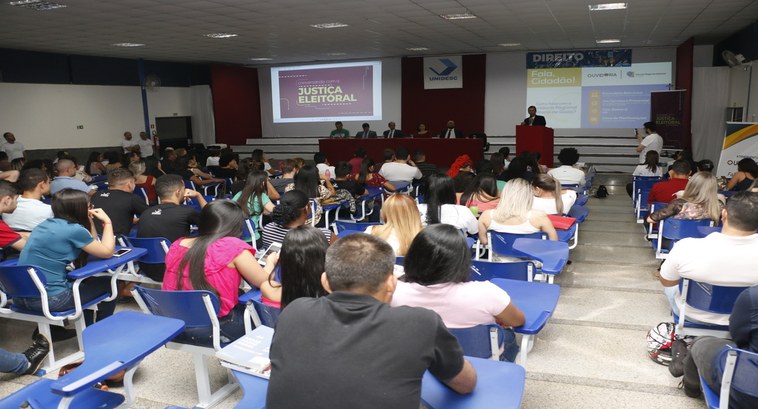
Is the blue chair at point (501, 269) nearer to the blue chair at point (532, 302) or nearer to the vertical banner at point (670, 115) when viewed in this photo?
the blue chair at point (532, 302)

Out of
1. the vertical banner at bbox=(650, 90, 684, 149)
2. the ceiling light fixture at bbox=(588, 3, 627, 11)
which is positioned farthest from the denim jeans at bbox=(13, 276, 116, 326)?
the vertical banner at bbox=(650, 90, 684, 149)

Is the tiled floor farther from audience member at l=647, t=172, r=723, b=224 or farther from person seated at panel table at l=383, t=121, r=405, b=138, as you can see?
person seated at panel table at l=383, t=121, r=405, b=138

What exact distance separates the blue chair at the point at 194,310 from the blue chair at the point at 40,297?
71 cm

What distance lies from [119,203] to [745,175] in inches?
238

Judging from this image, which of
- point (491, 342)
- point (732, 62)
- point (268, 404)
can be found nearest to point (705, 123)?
point (732, 62)

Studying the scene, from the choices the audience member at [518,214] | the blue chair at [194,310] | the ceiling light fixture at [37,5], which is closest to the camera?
the blue chair at [194,310]

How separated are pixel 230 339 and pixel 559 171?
5.40 meters

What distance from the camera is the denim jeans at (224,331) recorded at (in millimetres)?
2695

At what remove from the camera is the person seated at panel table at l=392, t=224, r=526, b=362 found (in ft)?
6.59

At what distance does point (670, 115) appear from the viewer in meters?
11.2

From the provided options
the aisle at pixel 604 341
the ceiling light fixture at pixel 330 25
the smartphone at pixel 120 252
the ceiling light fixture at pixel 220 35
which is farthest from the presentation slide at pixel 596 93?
the smartphone at pixel 120 252

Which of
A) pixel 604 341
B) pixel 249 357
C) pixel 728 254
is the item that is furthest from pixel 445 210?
pixel 249 357

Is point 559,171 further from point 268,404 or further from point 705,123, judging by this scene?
point 705,123

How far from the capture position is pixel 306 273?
7.43 feet
